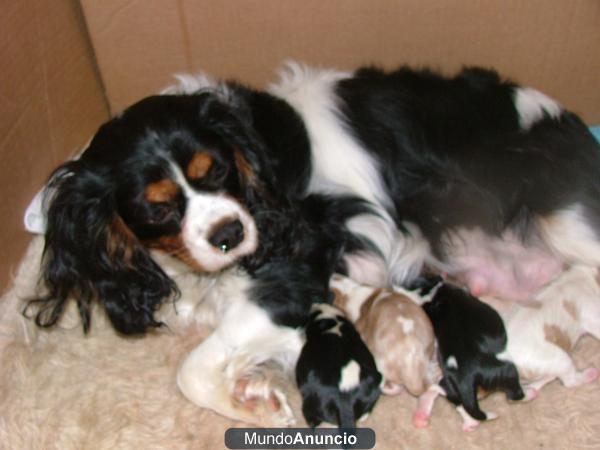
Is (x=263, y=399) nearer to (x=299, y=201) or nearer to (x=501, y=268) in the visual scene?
(x=299, y=201)

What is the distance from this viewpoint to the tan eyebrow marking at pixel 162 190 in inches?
79.5

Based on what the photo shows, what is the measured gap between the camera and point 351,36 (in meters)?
2.96

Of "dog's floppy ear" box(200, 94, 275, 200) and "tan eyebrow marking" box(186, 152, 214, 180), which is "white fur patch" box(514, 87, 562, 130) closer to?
"dog's floppy ear" box(200, 94, 275, 200)

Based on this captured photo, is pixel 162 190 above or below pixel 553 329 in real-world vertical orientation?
above

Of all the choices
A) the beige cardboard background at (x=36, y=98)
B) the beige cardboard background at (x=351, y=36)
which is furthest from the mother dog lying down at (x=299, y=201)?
the beige cardboard background at (x=36, y=98)

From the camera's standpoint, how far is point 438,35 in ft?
9.63

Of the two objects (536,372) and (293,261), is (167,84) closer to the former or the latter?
(293,261)

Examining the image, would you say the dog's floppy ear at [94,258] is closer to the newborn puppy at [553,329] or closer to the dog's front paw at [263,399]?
the dog's front paw at [263,399]

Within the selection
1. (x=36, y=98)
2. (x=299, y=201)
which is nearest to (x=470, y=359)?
(x=299, y=201)

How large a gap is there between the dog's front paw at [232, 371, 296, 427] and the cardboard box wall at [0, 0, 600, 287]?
102 centimetres

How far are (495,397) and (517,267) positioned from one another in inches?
20.4

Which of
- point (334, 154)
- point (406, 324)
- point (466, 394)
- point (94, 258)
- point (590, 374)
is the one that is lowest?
point (590, 374)

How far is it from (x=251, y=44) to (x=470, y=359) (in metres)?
1.64

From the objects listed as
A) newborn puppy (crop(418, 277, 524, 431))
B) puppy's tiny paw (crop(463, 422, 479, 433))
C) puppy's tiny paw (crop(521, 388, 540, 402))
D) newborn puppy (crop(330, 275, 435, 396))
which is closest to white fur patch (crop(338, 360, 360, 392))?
newborn puppy (crop(330, 275, 435, 396))
